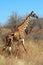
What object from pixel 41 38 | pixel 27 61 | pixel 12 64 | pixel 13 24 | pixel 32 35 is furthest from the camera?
pixel 13 24

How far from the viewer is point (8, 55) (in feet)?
41.3

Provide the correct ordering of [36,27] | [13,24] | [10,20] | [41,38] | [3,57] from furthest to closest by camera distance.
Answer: [10,20] < [13,24] < [36,27] < [41,38] < [3,57]

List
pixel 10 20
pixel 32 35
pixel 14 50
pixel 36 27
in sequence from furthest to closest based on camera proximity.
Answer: pixel 10 20, pixel 36 27, pixel 32 35, pixel 14 50

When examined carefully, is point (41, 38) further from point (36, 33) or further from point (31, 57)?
point (31, 57)

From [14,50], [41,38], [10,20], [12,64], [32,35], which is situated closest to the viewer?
[12,64]

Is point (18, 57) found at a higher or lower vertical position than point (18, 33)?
lower

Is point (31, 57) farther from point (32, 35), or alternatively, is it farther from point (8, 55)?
point (32, 35)

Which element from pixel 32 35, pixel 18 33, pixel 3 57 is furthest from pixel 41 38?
pixel 3 57

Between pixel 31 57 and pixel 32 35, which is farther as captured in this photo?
pixel 32 35

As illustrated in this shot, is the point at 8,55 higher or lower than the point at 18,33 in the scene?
lower

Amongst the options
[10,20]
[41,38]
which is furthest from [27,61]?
[10,20]

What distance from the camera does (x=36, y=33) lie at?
2095cm

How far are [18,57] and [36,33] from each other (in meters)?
8.72

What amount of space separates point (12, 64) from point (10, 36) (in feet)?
9.41
